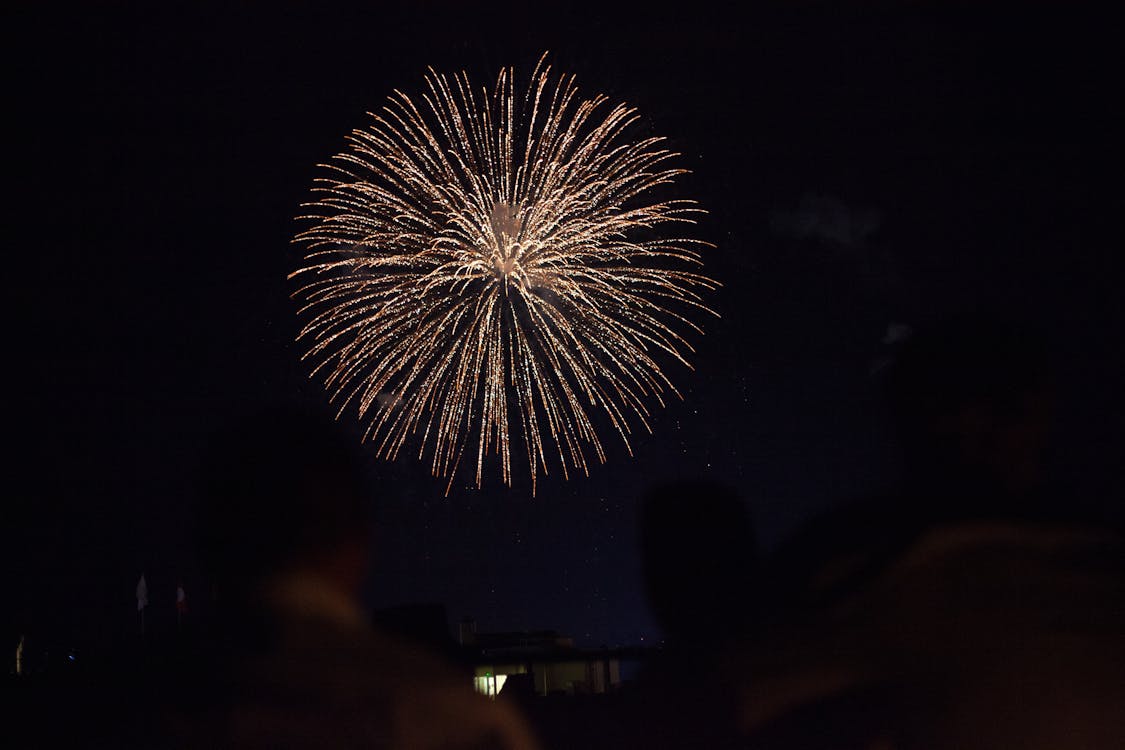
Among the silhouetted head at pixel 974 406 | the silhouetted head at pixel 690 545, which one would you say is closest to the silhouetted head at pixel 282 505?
the silhouetted head at pixel 690 545

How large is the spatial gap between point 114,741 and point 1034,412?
2070 millimetres

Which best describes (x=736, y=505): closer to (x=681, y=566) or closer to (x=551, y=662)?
(x=681, y=566)

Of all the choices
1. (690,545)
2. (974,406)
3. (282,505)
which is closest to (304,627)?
(282,505)

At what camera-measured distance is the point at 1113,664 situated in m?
2.57

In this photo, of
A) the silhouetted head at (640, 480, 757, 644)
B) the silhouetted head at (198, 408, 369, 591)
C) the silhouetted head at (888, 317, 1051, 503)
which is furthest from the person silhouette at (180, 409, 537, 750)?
the silhouetted head at (888, 317, 1051, 503)

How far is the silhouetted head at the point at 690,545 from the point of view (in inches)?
130

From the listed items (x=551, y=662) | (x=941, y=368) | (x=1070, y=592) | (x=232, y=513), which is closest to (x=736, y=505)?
(x=941, y=368)

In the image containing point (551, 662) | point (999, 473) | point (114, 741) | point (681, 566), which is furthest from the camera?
point (551, 662)

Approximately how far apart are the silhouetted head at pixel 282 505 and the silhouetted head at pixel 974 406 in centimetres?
124

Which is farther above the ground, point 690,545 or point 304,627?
A: point 690,545

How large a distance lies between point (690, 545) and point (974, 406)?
904 millimetres

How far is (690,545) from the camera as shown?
3.42 metres

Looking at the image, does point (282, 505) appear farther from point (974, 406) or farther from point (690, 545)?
point (974, 406)

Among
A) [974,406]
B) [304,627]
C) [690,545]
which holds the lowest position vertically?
[304,627]
